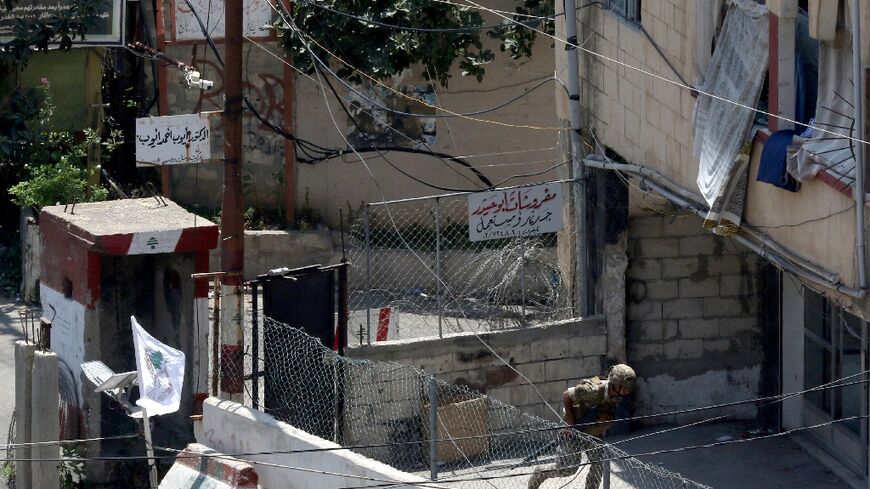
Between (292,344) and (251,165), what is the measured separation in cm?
755

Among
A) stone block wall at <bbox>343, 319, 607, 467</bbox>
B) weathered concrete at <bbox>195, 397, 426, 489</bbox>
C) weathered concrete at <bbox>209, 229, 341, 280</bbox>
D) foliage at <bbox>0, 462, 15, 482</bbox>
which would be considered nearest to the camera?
weathered concrete at <bbox>195, 397, 426, 489</bbox>

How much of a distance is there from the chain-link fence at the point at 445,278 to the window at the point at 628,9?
2.36m

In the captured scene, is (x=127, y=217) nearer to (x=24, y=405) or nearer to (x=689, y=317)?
(x=24, y=405)

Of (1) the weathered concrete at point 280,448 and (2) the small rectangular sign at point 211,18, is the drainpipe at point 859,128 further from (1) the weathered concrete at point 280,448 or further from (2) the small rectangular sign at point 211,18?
(2) the small rectangular sign at point 211,18

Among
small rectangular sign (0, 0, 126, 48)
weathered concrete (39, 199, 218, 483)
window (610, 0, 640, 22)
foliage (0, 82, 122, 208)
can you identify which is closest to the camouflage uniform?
weathered concrete (39, 199, 218, 483)

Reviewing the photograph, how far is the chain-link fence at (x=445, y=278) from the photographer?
14.6 meters

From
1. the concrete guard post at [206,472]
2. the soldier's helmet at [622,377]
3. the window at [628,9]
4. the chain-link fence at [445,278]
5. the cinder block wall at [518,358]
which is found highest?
the window at [628,9]

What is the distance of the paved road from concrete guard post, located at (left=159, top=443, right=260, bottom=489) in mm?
2488

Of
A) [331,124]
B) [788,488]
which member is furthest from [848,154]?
[331,124]

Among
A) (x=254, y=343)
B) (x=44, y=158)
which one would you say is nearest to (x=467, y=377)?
(x=254, y=343)

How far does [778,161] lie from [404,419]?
477cm

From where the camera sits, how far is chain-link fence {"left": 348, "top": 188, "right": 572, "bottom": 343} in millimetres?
14633

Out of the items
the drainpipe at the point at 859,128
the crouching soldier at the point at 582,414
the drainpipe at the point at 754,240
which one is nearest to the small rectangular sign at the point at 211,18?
the drainpipe at the point at 754,240

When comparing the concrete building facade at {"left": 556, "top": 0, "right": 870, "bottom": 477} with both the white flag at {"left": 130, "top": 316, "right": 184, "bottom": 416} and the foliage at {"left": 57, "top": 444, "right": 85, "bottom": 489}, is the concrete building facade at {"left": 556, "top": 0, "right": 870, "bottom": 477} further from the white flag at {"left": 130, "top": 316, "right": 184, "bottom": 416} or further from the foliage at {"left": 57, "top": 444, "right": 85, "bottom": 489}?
the foliage at {"left": 57, "top": 444, "right": 85, "bottom": 489}
